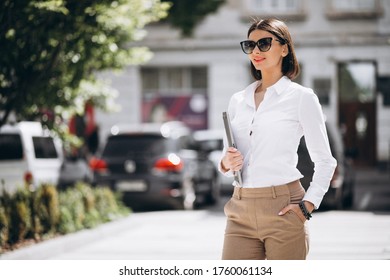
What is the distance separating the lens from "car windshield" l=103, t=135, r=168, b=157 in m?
16.1

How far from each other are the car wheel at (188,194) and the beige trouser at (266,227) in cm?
1158

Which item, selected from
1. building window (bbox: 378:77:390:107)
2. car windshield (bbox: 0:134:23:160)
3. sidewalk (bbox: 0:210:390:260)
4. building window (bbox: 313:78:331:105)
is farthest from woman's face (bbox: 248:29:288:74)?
building window (bbox: 313:78:331:105)

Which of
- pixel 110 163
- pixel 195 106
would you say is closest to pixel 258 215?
pixel 110 163

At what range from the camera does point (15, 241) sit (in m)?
10.3

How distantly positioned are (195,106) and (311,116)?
2525 centimetres

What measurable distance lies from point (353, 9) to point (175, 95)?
243 inches

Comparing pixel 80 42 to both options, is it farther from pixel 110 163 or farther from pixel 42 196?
pixel 110 163

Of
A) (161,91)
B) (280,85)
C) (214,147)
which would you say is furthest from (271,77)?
(161,91)

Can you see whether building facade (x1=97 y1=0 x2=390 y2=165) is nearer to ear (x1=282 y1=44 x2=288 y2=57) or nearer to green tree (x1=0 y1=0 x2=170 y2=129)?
green tree (x1=0 y1=0 x2=170 y2=129)

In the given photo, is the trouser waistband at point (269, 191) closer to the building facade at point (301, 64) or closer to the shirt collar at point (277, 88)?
the shirt collar at point (277, 88)

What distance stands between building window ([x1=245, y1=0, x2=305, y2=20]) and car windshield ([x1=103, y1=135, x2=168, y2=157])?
13039 millimetres

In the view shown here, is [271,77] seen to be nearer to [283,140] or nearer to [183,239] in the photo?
[283,140]

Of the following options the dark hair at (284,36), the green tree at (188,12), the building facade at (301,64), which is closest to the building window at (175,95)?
the building facade at (301,64)
